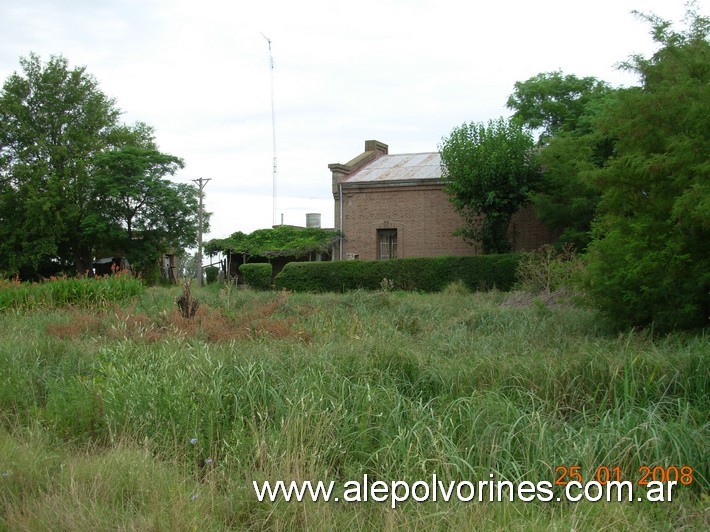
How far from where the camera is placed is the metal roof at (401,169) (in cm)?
3328

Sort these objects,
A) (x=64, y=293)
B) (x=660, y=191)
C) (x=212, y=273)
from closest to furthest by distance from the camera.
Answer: (x=660, y=191) < (x=64, y=293) < (x=212, y=273)

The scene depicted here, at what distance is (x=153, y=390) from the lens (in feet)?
19.2

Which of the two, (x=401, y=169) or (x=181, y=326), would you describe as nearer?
(x=181, y=326)

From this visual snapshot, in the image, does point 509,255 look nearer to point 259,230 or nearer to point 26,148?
point 259,230

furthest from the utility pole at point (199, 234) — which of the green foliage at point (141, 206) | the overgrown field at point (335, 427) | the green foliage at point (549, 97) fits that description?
the overgrown field at point (335, 427)

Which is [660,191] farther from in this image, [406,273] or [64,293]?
[406,273]

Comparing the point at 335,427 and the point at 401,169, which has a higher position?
the point at 401,169

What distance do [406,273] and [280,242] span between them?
9.99 metres

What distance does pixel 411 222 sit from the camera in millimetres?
32812

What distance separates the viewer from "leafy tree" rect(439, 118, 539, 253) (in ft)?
91.8

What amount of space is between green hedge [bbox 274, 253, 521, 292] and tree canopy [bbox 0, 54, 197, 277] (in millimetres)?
14840

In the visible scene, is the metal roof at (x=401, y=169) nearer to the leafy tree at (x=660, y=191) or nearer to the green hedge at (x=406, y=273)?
the green hedge at (x=406, y=273)

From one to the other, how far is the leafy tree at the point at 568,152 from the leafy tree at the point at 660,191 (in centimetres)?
1007
